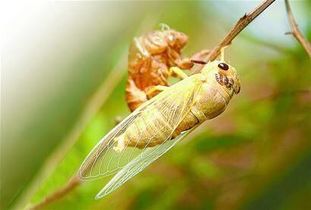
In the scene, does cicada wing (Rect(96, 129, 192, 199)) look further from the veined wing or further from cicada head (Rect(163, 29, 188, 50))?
cicada head (Rect(163, 29, 188, 50))

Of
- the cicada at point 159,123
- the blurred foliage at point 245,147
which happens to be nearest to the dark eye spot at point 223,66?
the cicada at point 159,123

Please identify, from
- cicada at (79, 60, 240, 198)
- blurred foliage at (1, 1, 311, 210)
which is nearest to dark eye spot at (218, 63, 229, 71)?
cicada at (79, 60, 240, 198)

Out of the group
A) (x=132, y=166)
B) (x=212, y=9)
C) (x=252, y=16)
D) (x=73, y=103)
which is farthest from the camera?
(x=212, y=9)

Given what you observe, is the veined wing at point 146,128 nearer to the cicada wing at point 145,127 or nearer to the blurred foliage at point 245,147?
the cicada wing at point 145,127

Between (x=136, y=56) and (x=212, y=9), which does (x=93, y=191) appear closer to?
(x=136, y=56)

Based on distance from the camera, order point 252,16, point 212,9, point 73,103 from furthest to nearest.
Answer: point 212,9 → point 73,103 → point 252,16

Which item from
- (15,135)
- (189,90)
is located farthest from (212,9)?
(15,135)

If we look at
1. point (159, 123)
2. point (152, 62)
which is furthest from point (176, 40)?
point (159, 123)

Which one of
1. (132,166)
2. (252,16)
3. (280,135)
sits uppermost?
(252,16)
